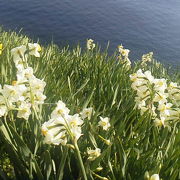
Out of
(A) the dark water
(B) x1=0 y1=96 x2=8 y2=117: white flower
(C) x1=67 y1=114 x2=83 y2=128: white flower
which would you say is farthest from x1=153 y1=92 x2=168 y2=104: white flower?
(A) the dark water

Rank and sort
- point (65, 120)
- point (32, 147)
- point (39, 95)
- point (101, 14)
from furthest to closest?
point (101, 14) < point (32, 147) < point (39, 95) < point (65, 120)

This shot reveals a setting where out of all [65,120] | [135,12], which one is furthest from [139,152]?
[135,12]

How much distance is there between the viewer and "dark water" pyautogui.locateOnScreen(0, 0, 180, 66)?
12250mm

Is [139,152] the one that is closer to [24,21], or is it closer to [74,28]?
[74,28]

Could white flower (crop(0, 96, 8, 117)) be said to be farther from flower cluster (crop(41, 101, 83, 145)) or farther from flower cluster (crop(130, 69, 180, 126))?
flower cluster (crop(130, 69, 180, 126))

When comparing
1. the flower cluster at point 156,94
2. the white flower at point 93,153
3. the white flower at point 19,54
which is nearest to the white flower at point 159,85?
the flower cluster at point 156,94

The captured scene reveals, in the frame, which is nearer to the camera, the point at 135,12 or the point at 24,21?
the point at 24,21

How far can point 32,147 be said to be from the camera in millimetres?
2014

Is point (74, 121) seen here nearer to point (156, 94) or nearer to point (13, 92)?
point (13, 92)

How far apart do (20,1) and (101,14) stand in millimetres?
4369

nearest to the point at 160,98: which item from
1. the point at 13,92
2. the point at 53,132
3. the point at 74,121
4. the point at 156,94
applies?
the point at 156,94

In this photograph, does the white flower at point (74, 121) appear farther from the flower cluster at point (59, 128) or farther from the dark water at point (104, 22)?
the dark water at point (104, 22)

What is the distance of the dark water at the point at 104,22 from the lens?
1225cm

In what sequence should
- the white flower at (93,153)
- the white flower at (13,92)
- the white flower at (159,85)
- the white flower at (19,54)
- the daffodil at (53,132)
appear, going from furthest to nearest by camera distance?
1. the white flower at (19,54)
2. the white flower at (159,85)
3. the white flower at (93,153)
4. the white flower at (13,92)
5. the daffodil at (53,132)
